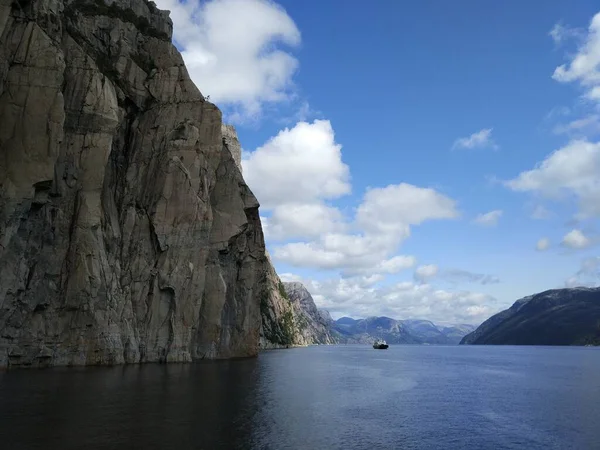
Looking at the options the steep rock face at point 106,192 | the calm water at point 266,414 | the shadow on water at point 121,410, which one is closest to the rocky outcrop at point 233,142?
the steep rock face at point 106,192

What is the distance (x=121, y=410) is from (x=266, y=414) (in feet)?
38.9

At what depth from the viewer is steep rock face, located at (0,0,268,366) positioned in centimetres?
6044

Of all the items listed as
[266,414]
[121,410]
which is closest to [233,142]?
[266,414]

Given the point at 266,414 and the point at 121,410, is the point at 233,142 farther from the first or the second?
the point at 121,410

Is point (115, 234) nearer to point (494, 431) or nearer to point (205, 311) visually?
point (205, 311)

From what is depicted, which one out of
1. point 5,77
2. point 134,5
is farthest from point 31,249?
point 134,5

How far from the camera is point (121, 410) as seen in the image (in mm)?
37938

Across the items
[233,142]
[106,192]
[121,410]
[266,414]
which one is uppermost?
[233,142]

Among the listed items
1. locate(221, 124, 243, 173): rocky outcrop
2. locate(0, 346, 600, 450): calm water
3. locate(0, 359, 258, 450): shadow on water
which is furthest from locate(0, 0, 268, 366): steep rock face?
locate(221, 124, 243, 173): rocky outcrop

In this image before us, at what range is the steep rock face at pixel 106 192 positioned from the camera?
60.4 m

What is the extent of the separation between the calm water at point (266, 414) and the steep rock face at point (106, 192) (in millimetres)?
10277

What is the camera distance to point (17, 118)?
2362 inches

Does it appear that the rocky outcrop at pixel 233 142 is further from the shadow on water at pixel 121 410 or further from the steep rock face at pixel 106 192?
the shadow on water at pixel 121 410

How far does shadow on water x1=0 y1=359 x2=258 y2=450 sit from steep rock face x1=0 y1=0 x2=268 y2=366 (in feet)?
37.3
